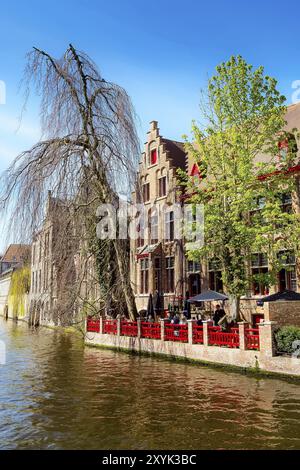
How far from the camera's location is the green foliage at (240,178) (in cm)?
1970

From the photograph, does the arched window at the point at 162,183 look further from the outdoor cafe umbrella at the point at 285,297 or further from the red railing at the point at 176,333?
the outdoor cafe umbrella at the point at 285,297

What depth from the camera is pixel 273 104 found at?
68.7 feet

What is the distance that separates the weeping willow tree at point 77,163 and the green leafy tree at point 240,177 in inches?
157

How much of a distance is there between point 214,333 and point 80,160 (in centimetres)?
897

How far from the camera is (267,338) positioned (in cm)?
1516

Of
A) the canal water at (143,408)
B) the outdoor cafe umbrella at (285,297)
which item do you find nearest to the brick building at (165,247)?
the outdoor cafe umbrella at (285,297)

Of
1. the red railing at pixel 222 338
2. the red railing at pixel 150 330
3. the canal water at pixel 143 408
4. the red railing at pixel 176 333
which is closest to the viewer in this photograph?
the canal water at pixel 143 408

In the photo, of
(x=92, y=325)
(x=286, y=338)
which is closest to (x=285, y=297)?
(x=286, y=338)

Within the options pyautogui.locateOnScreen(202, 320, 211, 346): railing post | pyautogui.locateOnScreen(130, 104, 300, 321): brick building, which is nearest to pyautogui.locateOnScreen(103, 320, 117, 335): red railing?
pyautogui.locateOnScreen(130, 104, 300, 321): brick building

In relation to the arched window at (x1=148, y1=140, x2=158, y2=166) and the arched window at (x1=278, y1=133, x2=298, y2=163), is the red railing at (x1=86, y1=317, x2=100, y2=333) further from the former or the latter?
the arched window at (x1=278, y1=133, x2=298, y2=163)

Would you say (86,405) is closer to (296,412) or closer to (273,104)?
(296,412)

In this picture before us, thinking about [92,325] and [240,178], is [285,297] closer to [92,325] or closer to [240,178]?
[240,178]

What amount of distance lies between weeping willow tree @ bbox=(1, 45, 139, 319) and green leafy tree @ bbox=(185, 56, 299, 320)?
399 centimetres

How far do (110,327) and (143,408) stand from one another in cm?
1324
